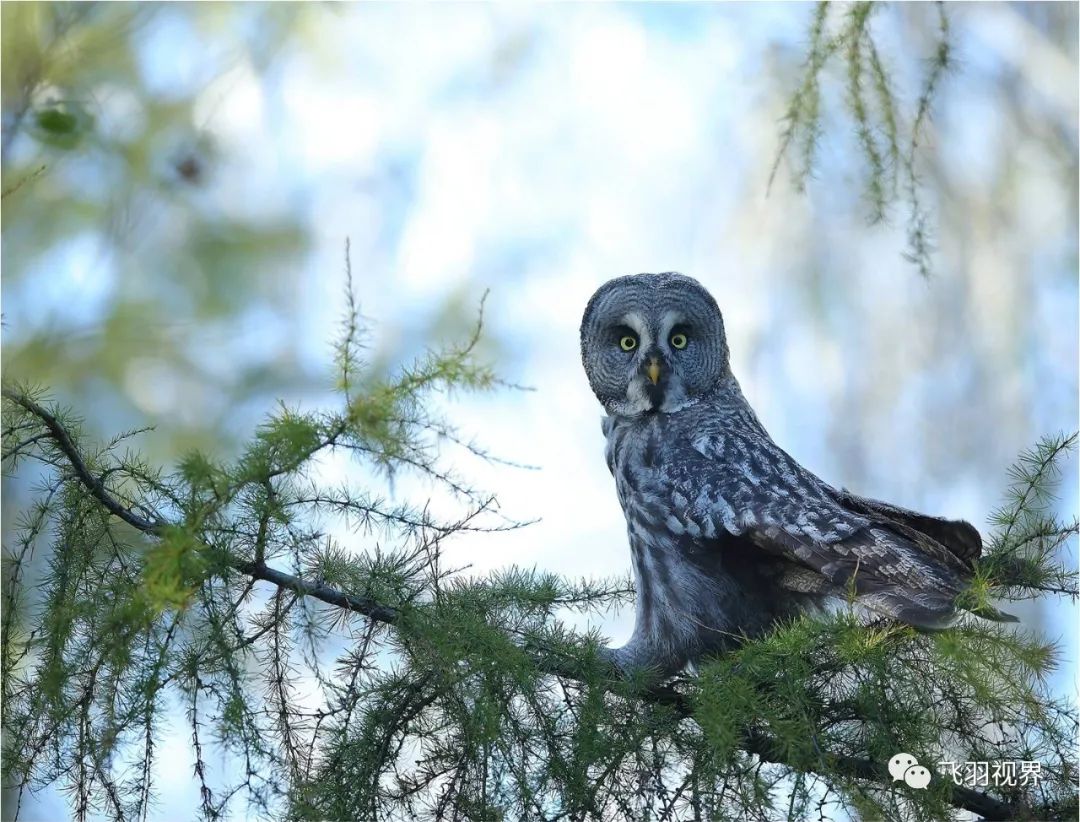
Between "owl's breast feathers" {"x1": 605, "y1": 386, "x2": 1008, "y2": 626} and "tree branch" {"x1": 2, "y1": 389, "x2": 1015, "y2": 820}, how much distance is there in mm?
393

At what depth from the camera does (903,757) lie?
8.06ft

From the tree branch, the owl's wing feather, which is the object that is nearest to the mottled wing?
the owl's wing feather

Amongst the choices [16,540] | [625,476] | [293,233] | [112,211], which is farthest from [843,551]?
[293,233]

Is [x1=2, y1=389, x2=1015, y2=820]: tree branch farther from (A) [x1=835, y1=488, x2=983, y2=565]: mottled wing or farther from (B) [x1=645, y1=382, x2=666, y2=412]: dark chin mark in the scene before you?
(B) [x1=645, y1=382, x2=666, y2=412]: dark chin mark

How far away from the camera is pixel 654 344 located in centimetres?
412

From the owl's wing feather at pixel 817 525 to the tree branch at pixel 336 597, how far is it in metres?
0.40

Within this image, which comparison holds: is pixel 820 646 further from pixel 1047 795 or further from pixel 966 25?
pixel 966 25

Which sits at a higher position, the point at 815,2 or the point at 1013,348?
the point at 1013,348

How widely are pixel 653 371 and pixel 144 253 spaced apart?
7309 millimetres

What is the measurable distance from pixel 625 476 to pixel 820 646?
1428 millimetres

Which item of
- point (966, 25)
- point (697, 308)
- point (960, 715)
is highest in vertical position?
point (966, 25)

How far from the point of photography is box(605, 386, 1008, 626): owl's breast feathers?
9.95ft

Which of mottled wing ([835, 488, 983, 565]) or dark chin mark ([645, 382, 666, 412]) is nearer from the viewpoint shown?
mottled wing ([835, 488, 983, 565])

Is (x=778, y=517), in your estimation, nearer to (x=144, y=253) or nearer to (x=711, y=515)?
(x=711, y=515)
